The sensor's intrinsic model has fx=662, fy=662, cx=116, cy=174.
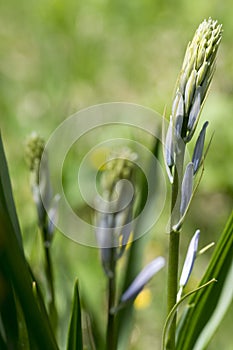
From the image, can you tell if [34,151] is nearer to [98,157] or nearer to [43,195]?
[43,195]

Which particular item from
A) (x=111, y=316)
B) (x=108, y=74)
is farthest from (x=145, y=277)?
(x=108, y=74)

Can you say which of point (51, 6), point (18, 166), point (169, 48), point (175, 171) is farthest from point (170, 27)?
point (175, 171)

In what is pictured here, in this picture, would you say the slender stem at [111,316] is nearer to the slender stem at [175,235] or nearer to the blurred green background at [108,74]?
the slender stem at [175,235]

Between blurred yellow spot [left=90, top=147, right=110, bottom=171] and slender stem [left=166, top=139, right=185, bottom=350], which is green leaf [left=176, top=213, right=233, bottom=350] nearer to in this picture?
slender stem [left=166, top=139, right=185, bottom=350]

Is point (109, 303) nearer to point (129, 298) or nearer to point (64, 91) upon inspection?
point (129, 298)

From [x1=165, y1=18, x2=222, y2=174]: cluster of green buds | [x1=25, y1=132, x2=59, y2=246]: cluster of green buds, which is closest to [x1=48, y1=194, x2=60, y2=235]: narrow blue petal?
[x1=25, y1=132, x2=59, y2=246]: cluster of green buds

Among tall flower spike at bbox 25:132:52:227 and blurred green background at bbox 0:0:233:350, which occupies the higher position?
blurred green background at bbox 0:0:233:350
